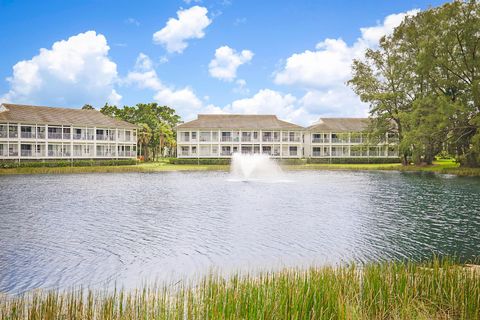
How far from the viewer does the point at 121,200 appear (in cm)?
2362

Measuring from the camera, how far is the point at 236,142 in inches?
2763

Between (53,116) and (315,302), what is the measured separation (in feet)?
202

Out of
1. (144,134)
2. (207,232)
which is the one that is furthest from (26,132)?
(207,232)

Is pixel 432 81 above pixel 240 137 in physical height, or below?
above

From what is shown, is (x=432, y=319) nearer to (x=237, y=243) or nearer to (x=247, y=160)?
(x=237, y=243)

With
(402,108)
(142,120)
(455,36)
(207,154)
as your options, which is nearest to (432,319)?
(455,36)

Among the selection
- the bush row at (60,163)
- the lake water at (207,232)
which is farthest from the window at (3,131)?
the lake water at (207,232)

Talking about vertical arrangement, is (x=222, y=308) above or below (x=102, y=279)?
above

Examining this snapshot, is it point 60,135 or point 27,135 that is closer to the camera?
point 27,135

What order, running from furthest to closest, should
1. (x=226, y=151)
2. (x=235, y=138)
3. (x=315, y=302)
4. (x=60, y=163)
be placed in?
1. (x=226, y=151)
2. (x=235, y=138)
3. (x=60, y=163)
4. (x=315, y=302)

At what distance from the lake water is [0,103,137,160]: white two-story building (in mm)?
32544

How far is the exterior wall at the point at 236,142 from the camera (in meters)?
69.3

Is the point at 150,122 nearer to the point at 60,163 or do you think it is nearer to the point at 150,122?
the point at 150,122

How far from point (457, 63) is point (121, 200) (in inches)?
1425
